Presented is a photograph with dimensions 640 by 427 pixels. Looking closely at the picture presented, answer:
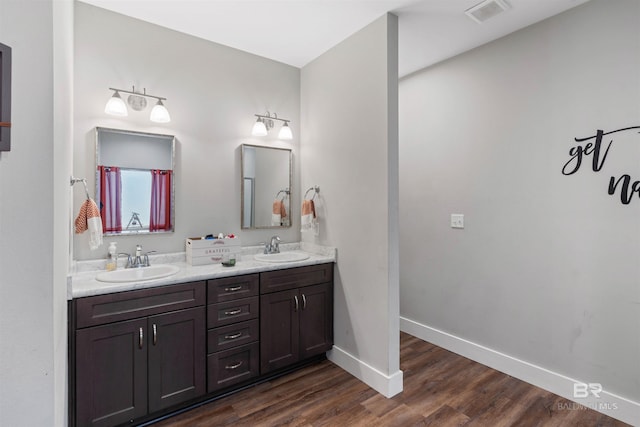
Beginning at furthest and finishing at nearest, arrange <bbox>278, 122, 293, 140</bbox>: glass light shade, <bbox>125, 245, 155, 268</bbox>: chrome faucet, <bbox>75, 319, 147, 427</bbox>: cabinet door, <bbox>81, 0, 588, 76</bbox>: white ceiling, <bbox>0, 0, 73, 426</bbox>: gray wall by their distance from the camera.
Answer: <bbox>278, 122, 293, 140</bbox>: glass light shade → <bbox>125, 245, 155, 268</bbox>: chrome faucet → <bbox>81, 0, 588, 76</bbox>: white ceiling → <bbox>75, 319, 147, 427</bbox>: cabinet door → <bbox>0, 0, 73, 426</bbox>: gray wall

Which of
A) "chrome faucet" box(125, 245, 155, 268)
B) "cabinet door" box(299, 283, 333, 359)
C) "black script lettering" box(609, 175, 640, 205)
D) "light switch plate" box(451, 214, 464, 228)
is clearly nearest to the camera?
"black script lettering" box(609, 175, 640, 205)

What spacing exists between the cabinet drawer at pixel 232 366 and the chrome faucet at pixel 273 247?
833 millimetres

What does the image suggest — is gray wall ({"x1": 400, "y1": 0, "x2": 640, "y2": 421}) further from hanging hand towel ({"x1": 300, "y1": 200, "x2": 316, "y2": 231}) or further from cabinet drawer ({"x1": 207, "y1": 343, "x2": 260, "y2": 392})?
cabinet drawer ({"x1": 207, "y1": 343, "x2": 260, "y2": 392})

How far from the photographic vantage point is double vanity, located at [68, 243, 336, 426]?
1728 mm

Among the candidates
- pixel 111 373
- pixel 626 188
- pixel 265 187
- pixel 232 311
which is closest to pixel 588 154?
pixel 626 188

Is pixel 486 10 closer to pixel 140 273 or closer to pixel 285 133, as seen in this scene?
pixel 285 133

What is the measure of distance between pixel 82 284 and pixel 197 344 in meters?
0.74

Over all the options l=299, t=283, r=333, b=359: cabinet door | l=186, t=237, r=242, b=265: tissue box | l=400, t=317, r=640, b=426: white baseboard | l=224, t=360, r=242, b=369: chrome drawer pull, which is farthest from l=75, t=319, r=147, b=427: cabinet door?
l=400, t=317, r=640, b=426: white baseboard

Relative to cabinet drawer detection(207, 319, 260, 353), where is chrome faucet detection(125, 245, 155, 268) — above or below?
above

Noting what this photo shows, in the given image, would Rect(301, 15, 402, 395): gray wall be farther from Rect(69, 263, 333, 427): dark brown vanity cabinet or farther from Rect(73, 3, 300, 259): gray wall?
Rect(73, 3, 300, 259): gray wall

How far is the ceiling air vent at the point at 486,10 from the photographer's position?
206 cm

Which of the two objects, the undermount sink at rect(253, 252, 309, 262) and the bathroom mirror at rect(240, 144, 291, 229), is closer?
the undermount sink at rect(253, 252, 309, 262)

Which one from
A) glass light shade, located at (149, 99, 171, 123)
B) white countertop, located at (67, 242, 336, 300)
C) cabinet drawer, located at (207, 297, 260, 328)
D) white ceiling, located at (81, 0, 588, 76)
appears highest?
white ceiling, located at (81, 0, 588, 76)

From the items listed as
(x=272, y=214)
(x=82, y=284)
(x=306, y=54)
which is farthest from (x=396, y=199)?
(x=82, y=284)
